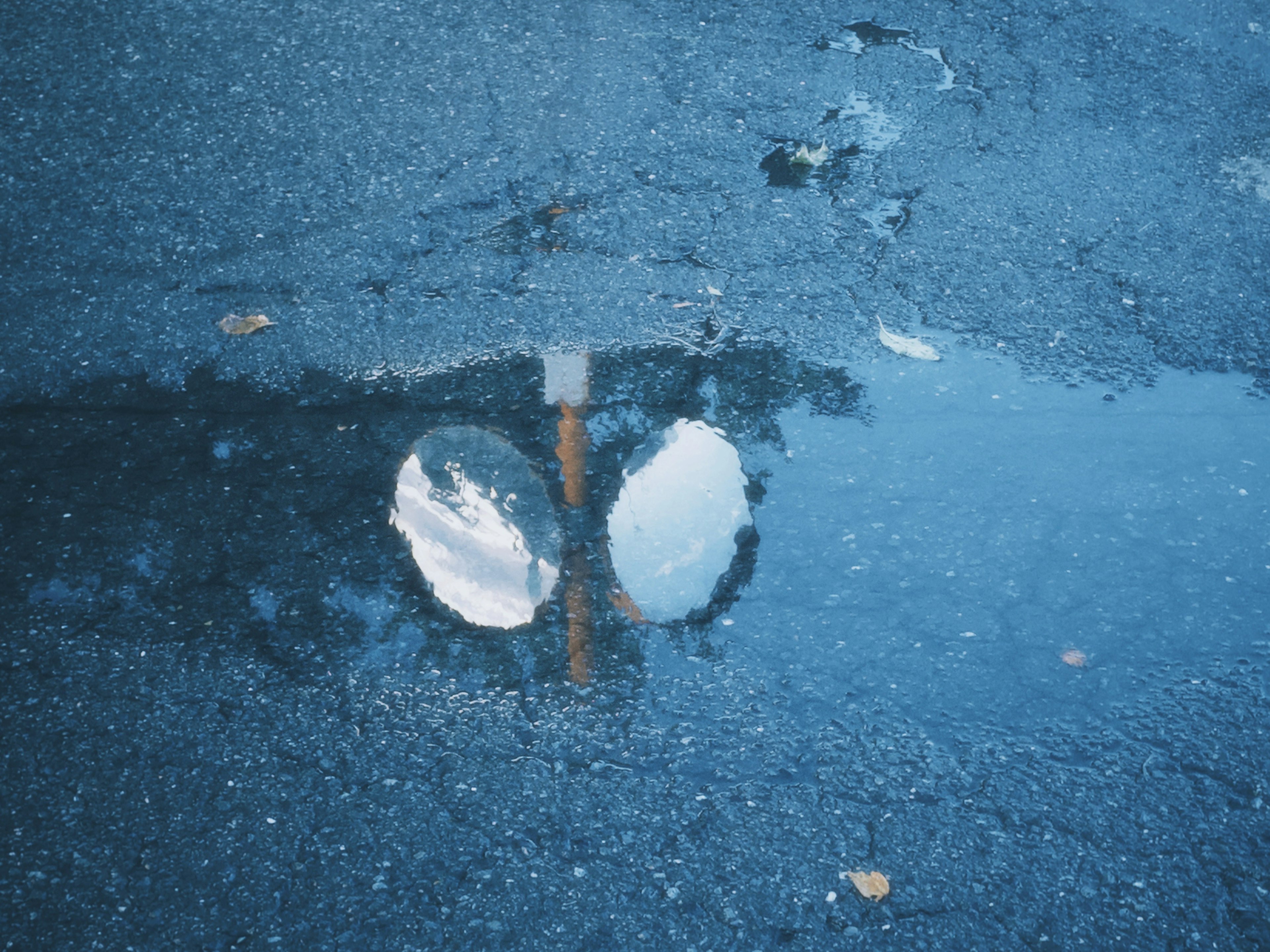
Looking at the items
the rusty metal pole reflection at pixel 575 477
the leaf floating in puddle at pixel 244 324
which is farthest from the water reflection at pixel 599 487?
the leaf floating in puddle at pixel 244 324

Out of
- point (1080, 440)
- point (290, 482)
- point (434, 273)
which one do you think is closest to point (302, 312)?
point (434, 273)

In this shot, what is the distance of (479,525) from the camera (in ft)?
9.26

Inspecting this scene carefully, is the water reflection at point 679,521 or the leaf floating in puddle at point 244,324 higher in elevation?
the leaf floating in puddle at point 244,324

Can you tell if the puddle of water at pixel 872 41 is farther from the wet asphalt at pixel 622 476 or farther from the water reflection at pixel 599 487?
the water reflection at pixel 599 487

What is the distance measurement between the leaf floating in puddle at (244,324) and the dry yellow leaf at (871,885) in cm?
264

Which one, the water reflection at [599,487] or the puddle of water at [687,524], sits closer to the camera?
the puddle of water at [687,524]

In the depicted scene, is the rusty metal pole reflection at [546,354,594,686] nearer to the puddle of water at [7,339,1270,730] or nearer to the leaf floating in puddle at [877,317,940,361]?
the puddle of water at [7,339,1270,730]

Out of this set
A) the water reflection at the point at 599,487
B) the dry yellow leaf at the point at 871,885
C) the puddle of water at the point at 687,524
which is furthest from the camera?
the water reflection at the point at 599,487

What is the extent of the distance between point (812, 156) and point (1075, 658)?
2.67 meters

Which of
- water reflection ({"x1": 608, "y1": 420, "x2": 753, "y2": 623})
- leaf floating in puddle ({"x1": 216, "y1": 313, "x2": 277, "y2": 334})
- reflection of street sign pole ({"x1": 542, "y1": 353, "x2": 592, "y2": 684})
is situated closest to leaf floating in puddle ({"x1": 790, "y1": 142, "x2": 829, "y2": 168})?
reflection of street sign pole ({"x1": 542, "y1": 353, "x2": 592, "y2": 684})

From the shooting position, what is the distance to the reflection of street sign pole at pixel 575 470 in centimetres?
250

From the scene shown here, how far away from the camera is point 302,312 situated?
3385mm

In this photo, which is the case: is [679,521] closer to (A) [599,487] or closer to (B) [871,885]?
(A) [599,487]

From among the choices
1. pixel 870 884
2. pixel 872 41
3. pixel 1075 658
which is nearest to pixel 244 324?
pixel 870 884
